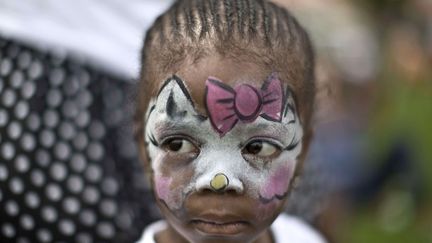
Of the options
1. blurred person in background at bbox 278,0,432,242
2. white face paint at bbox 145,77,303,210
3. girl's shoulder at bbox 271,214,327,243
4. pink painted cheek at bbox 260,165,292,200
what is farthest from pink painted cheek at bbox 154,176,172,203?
blurred person in background at bbox 278,0,432,242

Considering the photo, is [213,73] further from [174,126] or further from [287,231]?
[287,231]

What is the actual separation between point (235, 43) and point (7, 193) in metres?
0.49

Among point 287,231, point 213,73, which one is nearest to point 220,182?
point 213,73

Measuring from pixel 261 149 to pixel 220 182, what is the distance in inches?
2.7

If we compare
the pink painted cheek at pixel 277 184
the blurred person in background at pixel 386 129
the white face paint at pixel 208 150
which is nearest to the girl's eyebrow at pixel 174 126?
the white face paint at pixel 208 150

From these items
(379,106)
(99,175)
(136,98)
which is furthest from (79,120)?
(379,106)

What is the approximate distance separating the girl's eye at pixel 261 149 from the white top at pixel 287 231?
0.24 metres

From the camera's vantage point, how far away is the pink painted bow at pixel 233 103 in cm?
87

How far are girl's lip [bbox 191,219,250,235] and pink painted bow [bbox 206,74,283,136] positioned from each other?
0.31 feet

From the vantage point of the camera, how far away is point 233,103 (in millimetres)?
879

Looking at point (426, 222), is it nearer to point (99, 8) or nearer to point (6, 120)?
point (99, 8)

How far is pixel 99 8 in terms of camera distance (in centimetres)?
147

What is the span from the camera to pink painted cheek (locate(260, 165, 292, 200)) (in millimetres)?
912

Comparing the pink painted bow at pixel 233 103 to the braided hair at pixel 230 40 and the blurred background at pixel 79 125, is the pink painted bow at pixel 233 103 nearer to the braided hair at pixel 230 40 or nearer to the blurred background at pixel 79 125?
the braided hair at pixel 230 40
